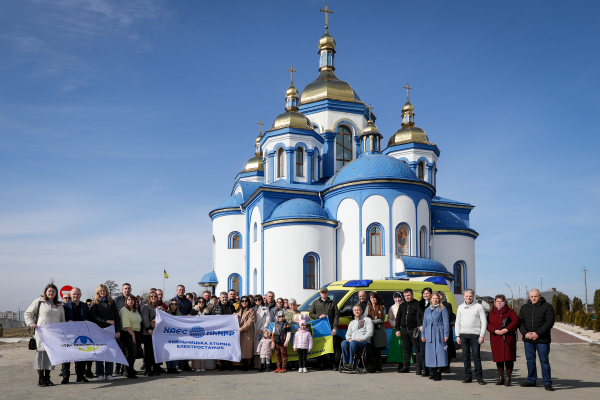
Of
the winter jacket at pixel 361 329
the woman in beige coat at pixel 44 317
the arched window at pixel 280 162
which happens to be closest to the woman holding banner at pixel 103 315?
the woman in beige coat at pixel 44 317

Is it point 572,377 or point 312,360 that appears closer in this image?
point 572,377

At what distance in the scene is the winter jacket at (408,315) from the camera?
32.9 ft

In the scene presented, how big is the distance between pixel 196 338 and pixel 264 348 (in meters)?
1.27

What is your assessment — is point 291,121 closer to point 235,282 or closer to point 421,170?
point 421,170

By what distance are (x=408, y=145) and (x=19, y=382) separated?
27.0m

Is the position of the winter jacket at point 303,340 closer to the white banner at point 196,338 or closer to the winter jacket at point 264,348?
the winter jacket at point 264,348

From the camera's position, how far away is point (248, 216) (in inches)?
1150

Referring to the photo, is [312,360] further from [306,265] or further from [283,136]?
[283,136]

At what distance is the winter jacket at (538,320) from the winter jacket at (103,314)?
675 cm

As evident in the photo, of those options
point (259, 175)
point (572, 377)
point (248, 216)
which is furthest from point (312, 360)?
point (259, 175)

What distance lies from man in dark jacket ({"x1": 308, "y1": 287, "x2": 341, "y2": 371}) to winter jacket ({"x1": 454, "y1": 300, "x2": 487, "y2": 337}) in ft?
8.33

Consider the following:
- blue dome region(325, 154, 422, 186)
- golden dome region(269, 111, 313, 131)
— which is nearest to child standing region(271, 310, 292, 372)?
blue dome region(325, 154, 422, 186)

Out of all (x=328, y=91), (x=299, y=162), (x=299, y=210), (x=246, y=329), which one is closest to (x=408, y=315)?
(x=246, y=329)

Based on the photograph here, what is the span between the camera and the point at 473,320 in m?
8.98
